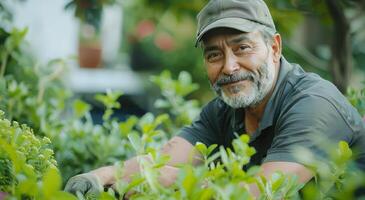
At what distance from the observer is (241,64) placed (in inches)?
113

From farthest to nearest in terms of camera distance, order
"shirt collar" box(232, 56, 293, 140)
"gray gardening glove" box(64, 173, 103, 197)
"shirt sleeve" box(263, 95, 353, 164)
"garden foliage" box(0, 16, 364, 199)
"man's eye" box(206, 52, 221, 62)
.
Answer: "man's eye" box(206, 52, 221, 62) → "shirt collar" box(232, 56, 293, 140) → "gray gardening glove" box(64, 173, 103, 197) → "shirt sleeve" box(263, 95, 353, 164) → "garden foliage" box(0, 16, 364, 199)

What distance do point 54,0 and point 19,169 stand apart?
7315mm

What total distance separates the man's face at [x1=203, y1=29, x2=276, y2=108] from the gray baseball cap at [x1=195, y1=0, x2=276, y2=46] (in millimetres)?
41

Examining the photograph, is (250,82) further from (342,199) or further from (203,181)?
(342,199)

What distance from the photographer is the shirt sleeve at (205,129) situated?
10.6ft

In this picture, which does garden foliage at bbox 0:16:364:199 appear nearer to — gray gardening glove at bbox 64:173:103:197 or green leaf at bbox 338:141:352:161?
green leaf at bbox 338:141:352:161

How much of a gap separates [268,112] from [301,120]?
0.35 metres

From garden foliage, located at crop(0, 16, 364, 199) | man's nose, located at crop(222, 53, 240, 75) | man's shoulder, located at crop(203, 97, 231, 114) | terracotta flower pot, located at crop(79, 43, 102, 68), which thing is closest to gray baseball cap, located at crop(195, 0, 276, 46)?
man's nose, located at crop(222, 53, 240, 75)

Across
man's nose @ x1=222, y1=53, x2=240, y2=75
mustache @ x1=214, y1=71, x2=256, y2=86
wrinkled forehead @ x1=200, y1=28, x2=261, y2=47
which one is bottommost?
mustache @ x1=214, y1=71, x2=256, y2=86

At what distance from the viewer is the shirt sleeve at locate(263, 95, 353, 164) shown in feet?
7.78

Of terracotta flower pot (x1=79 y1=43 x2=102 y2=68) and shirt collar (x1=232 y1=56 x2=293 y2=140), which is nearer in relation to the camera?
shirt collar (x1=232 y1=56 x2=293 y2=140)

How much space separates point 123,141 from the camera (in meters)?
3.39

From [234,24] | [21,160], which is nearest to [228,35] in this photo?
[234,24]

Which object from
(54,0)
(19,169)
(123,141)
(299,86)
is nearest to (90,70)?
(54,0)
